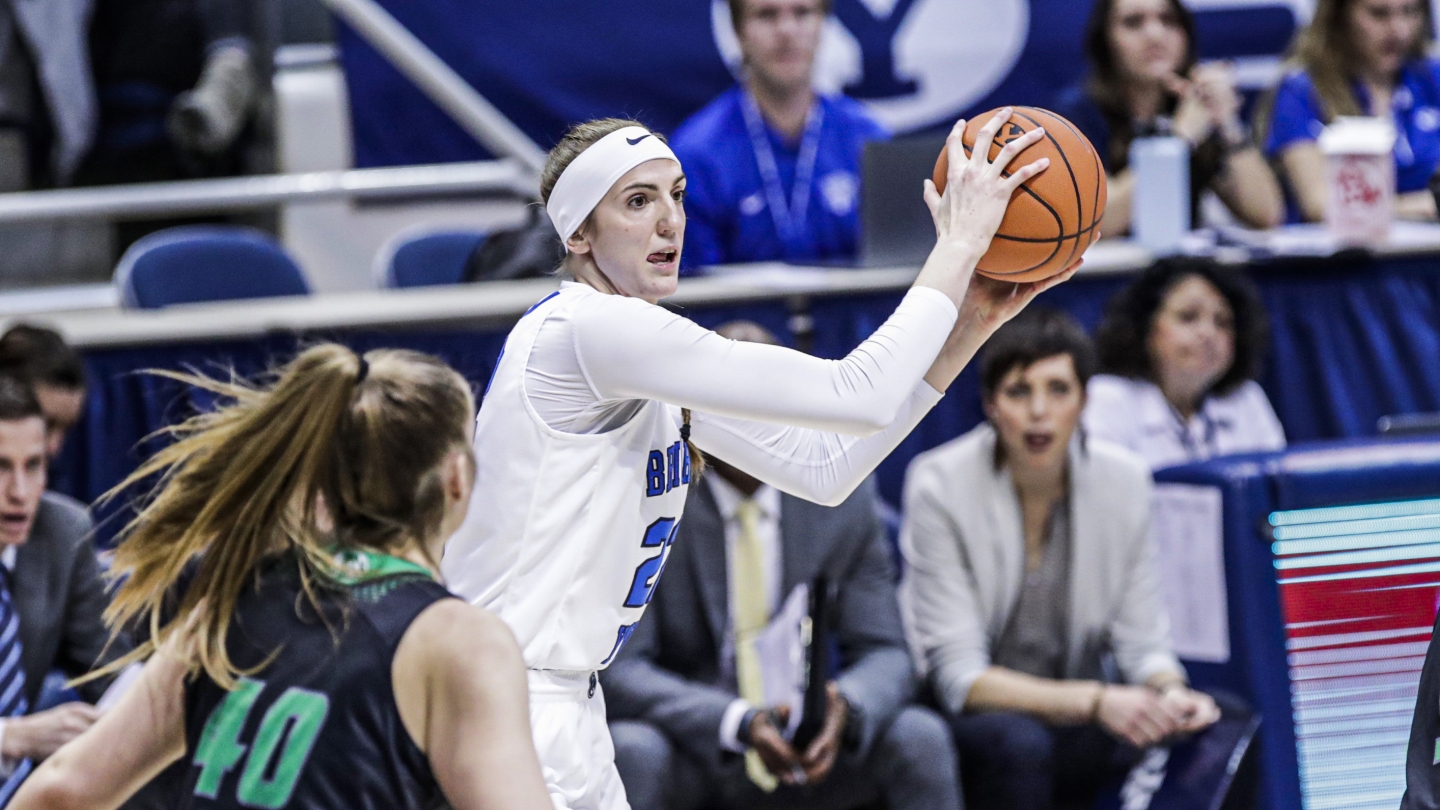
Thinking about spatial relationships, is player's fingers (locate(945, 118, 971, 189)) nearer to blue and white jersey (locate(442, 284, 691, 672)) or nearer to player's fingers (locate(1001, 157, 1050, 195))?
player's fingers (locate(1001, 157, 1050, 195))

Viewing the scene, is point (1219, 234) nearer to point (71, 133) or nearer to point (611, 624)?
point (611, 624)

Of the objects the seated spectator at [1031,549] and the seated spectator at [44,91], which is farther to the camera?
the seated spectator at [44,91]

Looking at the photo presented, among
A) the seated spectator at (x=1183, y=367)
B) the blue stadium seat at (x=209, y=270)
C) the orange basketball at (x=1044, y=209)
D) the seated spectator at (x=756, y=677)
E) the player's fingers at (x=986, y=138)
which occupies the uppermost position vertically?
the player's fingers at (x=986, y=138)

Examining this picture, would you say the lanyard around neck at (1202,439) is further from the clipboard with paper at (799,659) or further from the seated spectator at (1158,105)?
the clipboard with paper at (799,659)

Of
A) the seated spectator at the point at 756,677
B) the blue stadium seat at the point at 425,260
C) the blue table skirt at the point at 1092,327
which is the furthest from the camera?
the blue stadium seat at the point at 425,260

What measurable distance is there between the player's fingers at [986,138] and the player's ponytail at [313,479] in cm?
88

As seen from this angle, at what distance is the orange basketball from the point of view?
263 cm

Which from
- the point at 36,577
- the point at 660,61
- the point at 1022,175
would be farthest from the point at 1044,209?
the point at 660,61

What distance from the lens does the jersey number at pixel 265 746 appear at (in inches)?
78.2

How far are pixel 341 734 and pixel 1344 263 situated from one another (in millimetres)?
4465

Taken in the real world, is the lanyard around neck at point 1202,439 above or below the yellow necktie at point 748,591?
above

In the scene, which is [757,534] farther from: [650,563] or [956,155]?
[956,155]

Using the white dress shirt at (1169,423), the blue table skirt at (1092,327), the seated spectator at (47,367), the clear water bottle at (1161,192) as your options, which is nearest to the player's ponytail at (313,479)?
the seated spectator at (47,367)

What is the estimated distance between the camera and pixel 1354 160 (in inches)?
224
